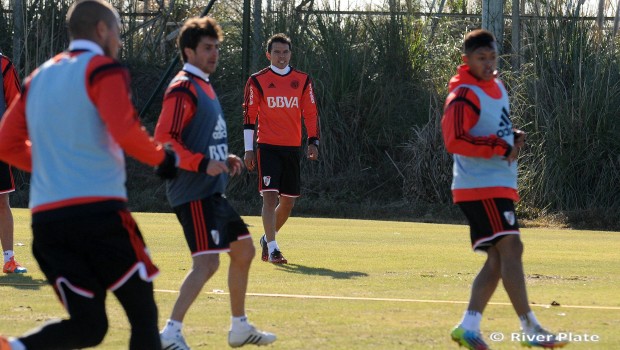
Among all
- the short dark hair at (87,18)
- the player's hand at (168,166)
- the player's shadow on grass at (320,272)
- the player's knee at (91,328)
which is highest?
the short dark hair at (87,18)

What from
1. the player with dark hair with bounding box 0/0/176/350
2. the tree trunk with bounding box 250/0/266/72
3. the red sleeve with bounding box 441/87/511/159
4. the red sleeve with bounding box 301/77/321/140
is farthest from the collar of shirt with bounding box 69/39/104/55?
the tree trunk with bounding box 250/0/266/72

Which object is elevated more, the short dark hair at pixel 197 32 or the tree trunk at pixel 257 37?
the short dark hair at pixel 197 32

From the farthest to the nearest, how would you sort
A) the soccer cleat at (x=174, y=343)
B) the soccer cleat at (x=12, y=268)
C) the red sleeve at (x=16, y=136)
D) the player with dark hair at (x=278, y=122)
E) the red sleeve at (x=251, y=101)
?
the red sleeve at (x=251, y=101) < the player with dark hair at (x=278, y=122) < the soccer cleat at (x=12, y=268) < the soccer cleat at (x=174, y=343) < the red sleeve at (x=16, y=136)

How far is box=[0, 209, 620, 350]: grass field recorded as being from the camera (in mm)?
7426

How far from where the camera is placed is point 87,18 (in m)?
5.51

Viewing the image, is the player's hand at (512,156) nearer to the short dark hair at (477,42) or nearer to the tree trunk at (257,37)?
the short dark hair at (477,42)

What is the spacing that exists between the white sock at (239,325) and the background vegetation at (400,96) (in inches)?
524

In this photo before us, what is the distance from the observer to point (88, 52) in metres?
5.43

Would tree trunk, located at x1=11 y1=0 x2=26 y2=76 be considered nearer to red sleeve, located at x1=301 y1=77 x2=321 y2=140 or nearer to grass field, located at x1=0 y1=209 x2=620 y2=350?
grass field, located at x1=0 y1=209 x2=620 y2=350

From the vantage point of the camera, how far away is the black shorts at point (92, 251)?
5.43 meters

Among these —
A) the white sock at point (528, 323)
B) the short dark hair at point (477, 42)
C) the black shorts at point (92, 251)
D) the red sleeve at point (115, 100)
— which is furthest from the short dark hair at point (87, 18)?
the white sock at point (528, 323)

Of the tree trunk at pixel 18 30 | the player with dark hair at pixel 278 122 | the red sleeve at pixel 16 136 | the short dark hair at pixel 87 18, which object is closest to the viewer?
the short dark hair at pixel 87 18

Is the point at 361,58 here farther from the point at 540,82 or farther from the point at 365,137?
the point at 540,82

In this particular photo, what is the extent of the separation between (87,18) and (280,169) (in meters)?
7.15
